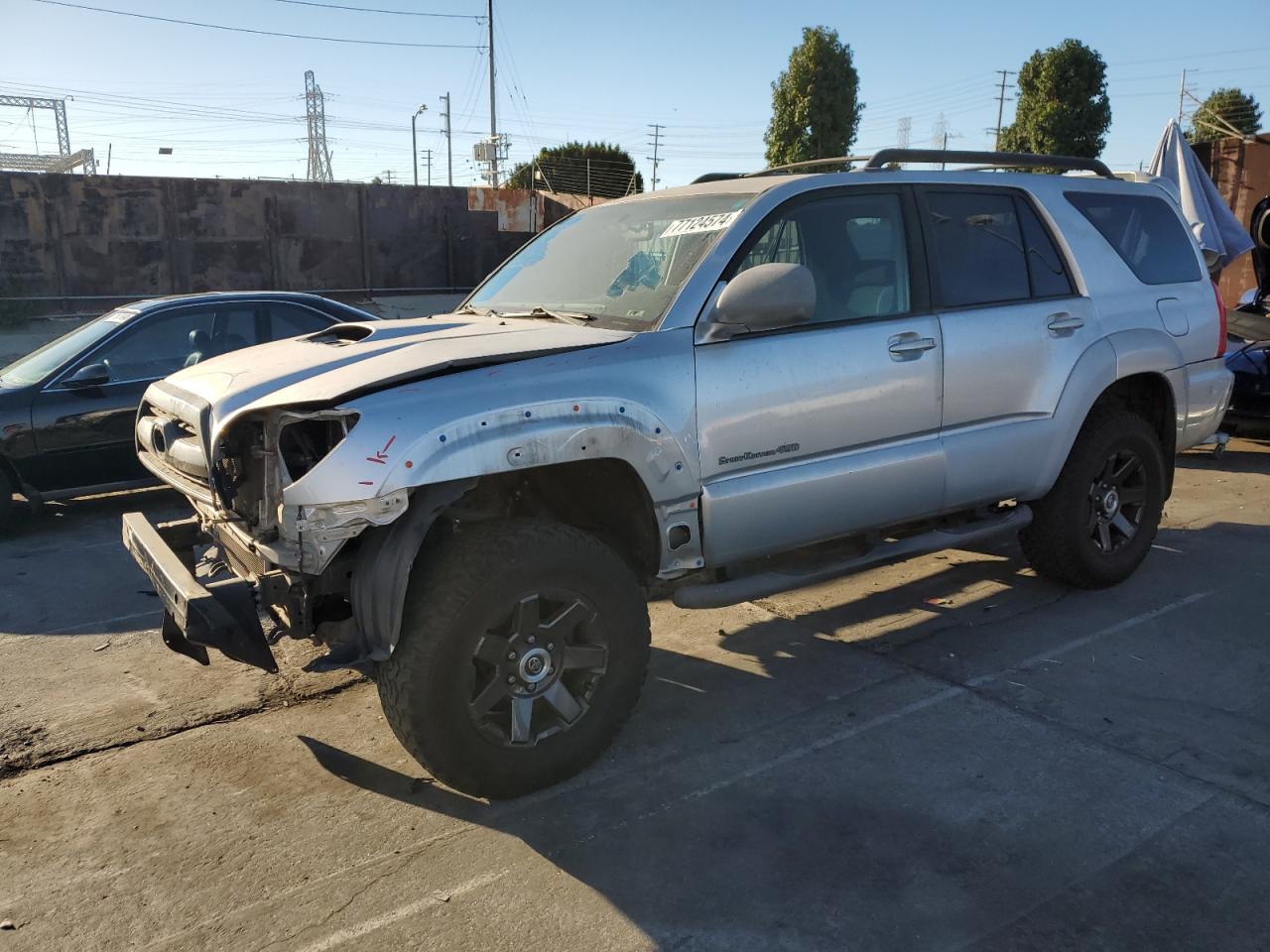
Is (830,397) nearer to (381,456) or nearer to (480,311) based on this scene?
(480,311)

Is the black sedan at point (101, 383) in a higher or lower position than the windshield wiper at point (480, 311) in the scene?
lower

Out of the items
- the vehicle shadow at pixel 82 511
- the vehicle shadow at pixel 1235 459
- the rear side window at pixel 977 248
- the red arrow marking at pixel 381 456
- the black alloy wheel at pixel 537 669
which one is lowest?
the vehicle shadow at pixel 82 511

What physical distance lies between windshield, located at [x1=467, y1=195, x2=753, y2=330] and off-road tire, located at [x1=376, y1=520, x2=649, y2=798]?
0.96 metres

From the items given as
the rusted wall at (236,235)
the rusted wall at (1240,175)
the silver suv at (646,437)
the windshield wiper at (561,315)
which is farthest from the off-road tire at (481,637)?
the rusted wall at (236,235)

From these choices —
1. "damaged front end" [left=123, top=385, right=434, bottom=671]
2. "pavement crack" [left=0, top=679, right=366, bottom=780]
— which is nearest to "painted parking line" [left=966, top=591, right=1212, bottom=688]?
"damaged front end" [left=123, top=385, right=434, bottom=671]

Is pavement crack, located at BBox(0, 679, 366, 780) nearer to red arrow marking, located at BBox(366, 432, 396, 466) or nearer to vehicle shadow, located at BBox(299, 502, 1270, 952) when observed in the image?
vehicle shadow, located at BBox(299, 502, 1270, 952)

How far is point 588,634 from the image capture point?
11.5 feet

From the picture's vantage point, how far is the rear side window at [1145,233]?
5.25m

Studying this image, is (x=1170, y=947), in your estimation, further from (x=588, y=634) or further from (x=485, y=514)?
(x=485, y=514)

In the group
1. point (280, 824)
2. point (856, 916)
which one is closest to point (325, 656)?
point (280, 824)

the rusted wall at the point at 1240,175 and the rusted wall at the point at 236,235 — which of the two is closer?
the rusted wall at the point at 1240,175

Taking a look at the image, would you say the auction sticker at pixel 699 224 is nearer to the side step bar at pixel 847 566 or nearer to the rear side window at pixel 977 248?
the rear side window at pixel 977 248

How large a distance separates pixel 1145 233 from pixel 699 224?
2815 millimetres

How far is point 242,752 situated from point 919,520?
3005 mm
